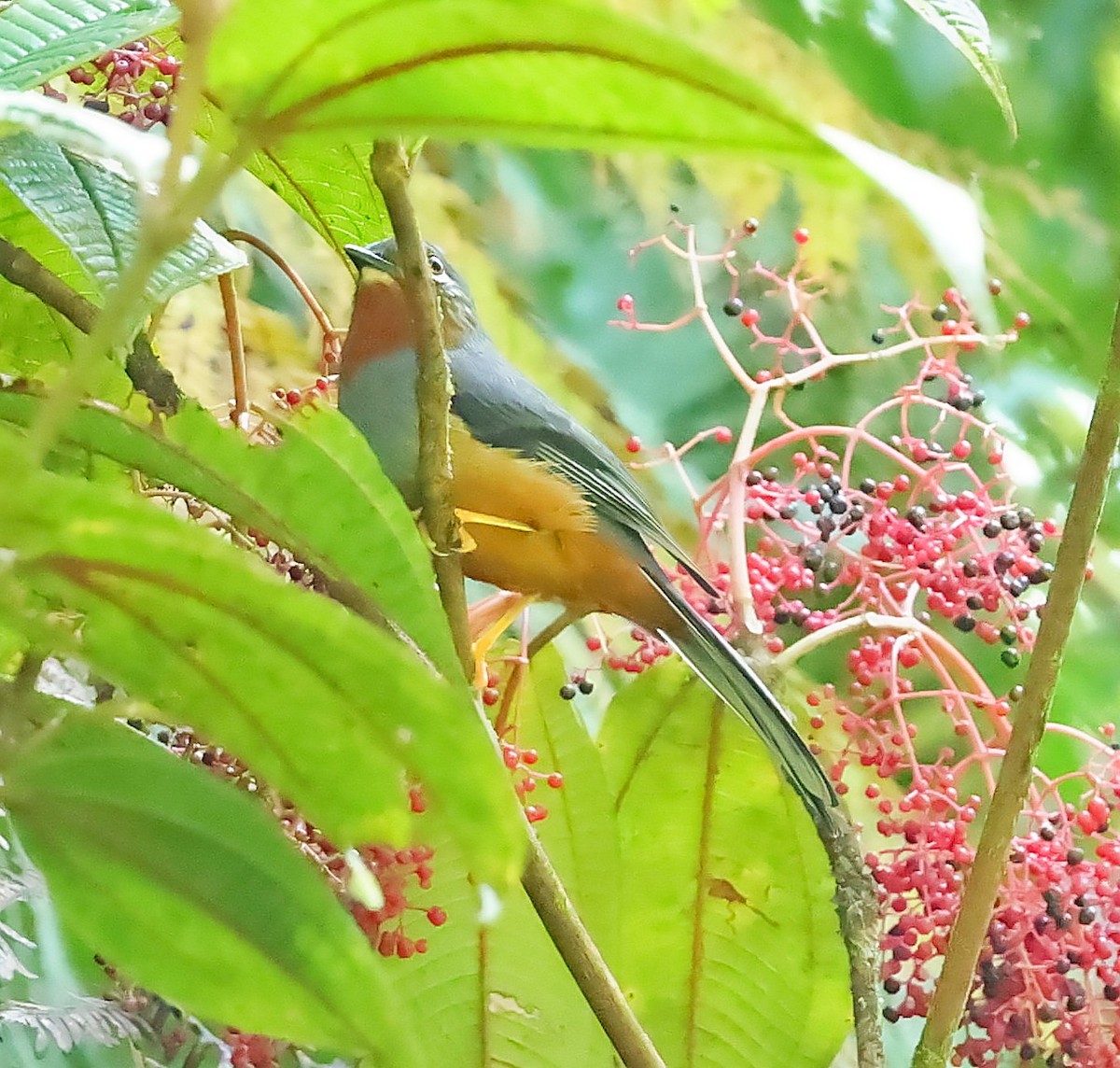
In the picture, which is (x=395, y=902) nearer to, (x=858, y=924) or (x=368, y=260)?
(x=858, y=924)

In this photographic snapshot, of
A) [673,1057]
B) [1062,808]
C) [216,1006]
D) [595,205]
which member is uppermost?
[595,205]

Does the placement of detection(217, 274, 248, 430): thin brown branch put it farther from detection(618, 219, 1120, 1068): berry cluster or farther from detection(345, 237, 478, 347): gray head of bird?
detection(618, 219, 1120, 1068): berry cluster

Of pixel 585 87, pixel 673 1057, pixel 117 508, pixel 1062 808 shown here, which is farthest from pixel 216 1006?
pixel 1062 808

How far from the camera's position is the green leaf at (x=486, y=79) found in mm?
272

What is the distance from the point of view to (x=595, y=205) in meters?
1.59

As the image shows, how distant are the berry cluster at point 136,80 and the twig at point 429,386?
0.28m

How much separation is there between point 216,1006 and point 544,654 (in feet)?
1.71

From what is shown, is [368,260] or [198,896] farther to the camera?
[368,260]

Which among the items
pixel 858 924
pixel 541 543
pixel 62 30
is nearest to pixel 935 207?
pixel 62 30

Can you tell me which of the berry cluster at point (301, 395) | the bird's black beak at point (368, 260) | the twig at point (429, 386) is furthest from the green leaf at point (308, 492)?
the bird's black beak at point (368, 260)

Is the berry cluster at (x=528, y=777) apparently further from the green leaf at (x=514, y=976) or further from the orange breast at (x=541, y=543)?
the orange breast at (x=541, y=543)

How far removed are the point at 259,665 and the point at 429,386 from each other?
218 mm

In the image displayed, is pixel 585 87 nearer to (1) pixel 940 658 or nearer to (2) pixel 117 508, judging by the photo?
(2) pixel 117 508

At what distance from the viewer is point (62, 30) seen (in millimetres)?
480
